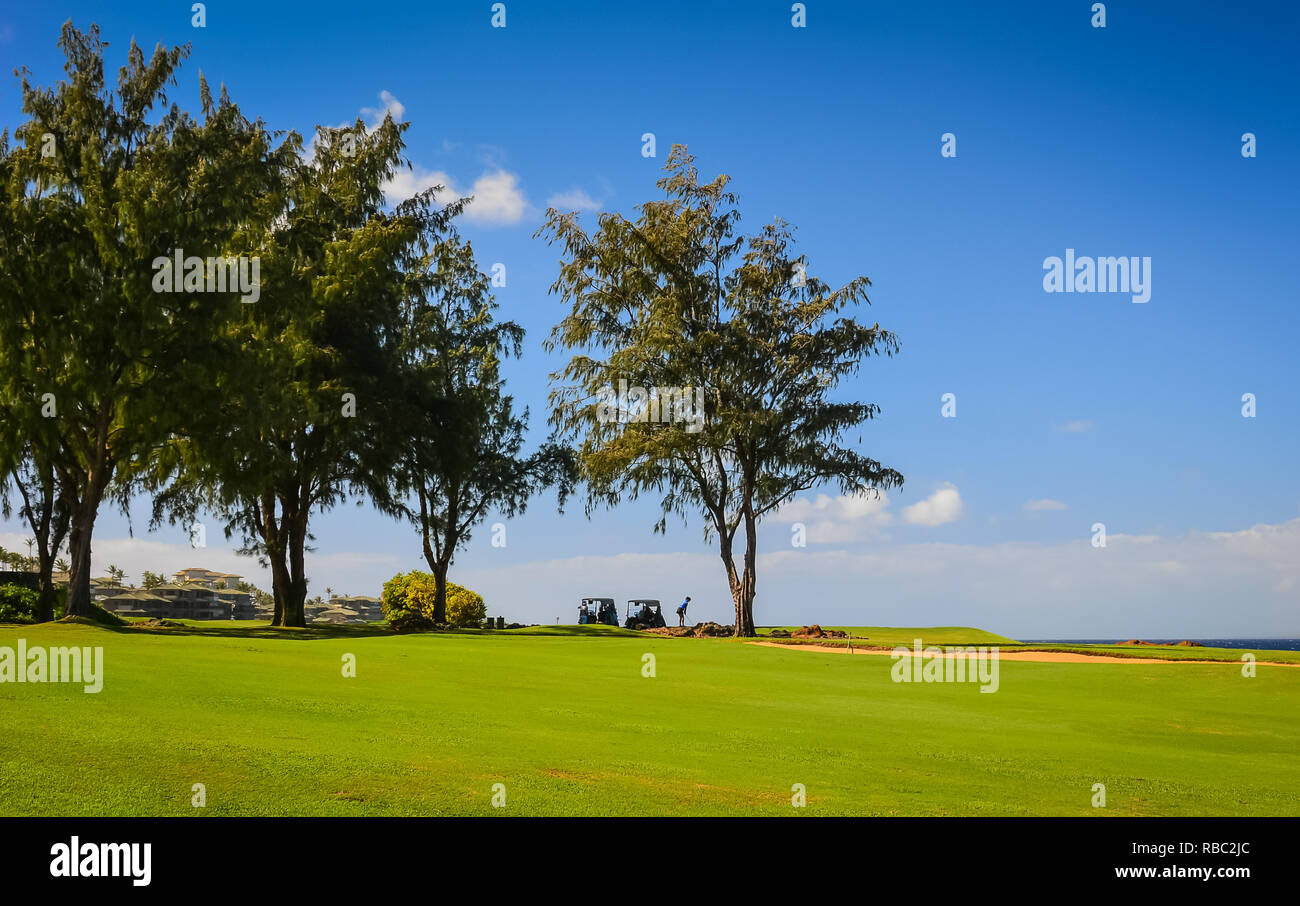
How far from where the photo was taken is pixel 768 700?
17.0 m

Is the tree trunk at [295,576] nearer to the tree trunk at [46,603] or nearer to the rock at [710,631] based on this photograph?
the tree trunk at [46,603]

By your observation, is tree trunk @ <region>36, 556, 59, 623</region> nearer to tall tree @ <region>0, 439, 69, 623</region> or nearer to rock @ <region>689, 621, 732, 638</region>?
tall tree @ <region>0, 439, 69, 623</region>

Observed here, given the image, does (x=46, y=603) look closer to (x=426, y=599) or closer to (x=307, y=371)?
(x=307, y=371)

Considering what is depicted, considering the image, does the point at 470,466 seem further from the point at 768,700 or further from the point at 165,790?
the point at 165,790

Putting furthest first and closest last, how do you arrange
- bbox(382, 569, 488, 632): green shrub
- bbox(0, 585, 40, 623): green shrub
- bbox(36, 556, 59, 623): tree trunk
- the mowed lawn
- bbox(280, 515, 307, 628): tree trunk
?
bbox(382, 569, 488, 632): green shrub < bbox(280, 515, 307, 628): tree trunk < bbox(36, 556, 59, 623): tree trunk < bbox(0, 585, 40, 623): green shrub < the mowed lawn

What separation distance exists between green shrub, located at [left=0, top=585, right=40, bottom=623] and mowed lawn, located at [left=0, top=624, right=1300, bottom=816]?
12.7 metres

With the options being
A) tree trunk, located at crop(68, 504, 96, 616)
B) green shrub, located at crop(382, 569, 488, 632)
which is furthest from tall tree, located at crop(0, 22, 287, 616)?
green shrub, located at crop(382, 569, 488, 632)

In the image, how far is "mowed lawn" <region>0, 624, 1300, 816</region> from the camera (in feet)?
25.7

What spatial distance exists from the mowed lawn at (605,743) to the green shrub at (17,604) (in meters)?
12.7

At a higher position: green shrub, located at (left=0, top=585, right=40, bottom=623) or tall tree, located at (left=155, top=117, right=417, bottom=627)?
tall tree, located at (left=155, top=117, right=417, bottom=627)

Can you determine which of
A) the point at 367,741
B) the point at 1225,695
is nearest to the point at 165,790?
the point at 367,741

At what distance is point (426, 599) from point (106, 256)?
3066 centimetres

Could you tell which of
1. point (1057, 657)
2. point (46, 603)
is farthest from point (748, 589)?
point (46, 603)
